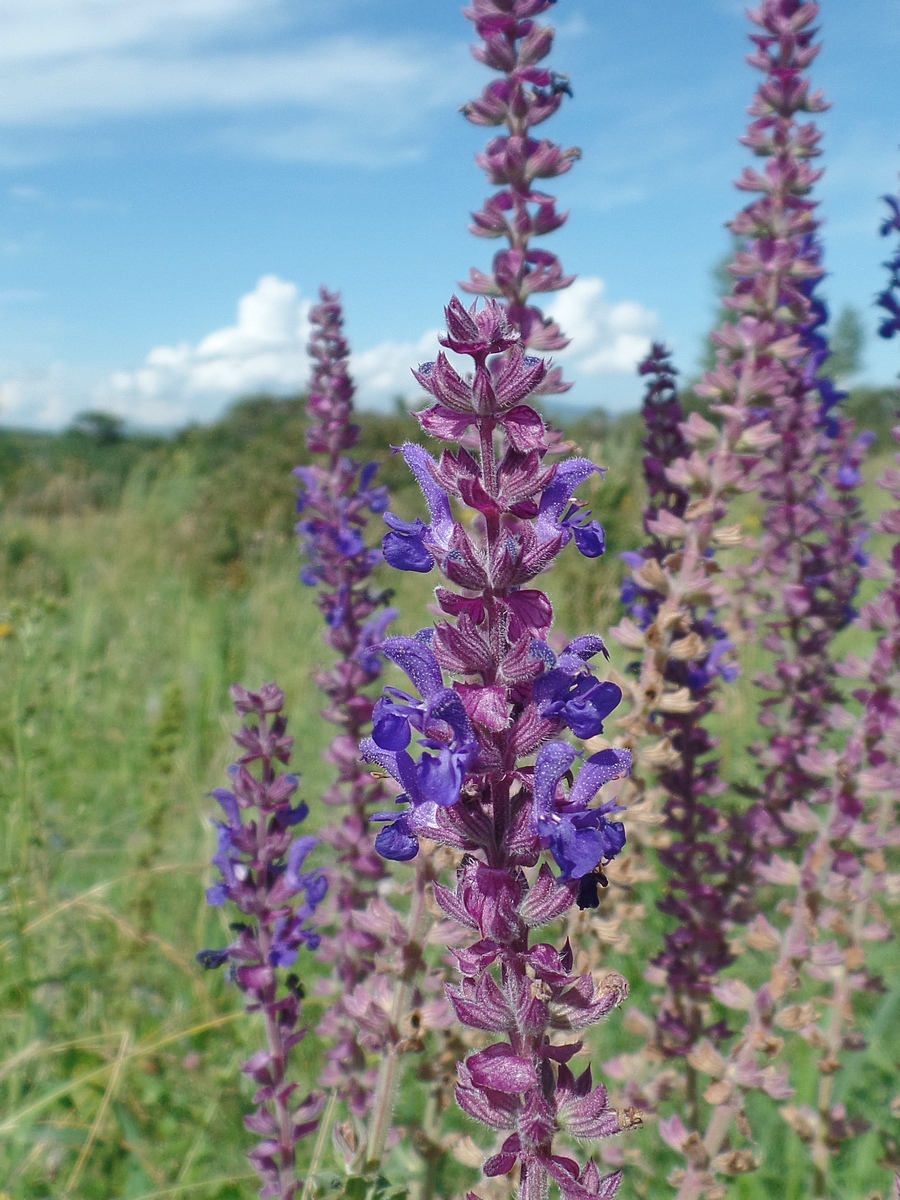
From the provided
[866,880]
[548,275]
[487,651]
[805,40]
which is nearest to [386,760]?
[487,651]

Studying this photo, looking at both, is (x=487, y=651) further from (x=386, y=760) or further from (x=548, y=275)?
(x=548, y=275)

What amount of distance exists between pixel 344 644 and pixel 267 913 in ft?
3.03

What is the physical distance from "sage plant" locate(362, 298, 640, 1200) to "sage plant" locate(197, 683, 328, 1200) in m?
0.85

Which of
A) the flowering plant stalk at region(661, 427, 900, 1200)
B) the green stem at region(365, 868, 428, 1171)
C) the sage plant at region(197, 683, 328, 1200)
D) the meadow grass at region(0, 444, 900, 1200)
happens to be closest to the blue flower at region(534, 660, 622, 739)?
the green stem at region(365, 868, 428, 1171)

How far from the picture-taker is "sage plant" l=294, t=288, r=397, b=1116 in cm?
237

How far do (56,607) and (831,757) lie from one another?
9.58 feet

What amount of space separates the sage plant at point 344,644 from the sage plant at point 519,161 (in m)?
0.89

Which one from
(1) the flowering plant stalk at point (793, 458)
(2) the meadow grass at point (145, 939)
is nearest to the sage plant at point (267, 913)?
(2) the meadow grass at point (145, 939)

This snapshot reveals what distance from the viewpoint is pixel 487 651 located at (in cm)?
103

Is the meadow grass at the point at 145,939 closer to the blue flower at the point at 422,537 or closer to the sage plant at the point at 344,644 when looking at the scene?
the sage plant at the point at 344,644

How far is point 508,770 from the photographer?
1.04 meters

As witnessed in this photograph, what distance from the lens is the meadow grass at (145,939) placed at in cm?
249

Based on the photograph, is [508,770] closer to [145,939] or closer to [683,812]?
[683,812]

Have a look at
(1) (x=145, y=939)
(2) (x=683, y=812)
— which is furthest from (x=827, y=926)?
(1) (x=145, y=939)
